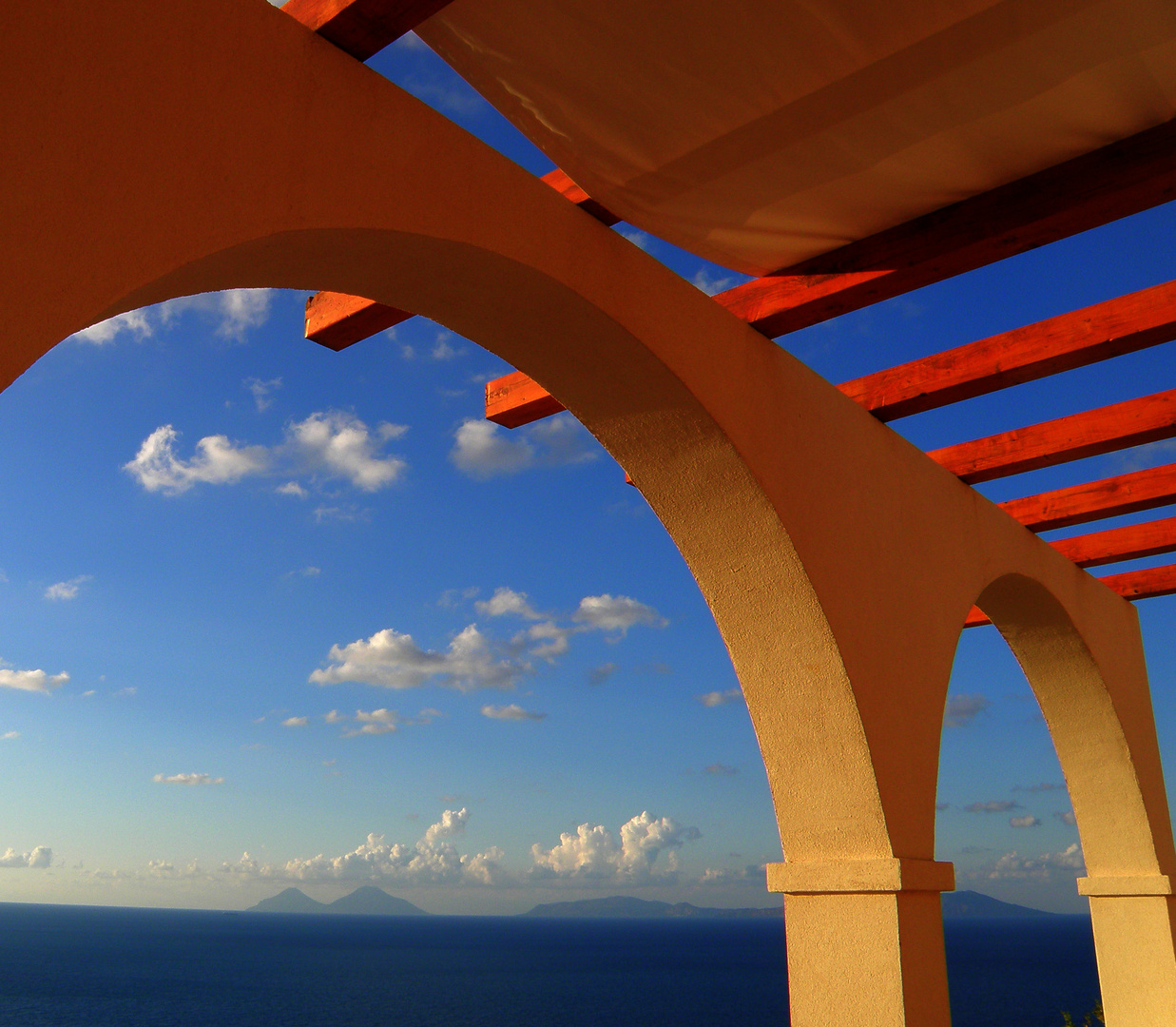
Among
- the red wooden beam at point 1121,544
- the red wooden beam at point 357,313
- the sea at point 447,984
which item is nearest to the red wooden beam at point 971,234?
the red wooden beam at point 357,313

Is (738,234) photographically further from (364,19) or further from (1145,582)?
(1145,582)

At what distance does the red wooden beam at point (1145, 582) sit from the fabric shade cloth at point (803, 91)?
4.90 meters

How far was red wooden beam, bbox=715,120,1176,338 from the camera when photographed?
3.10 metres

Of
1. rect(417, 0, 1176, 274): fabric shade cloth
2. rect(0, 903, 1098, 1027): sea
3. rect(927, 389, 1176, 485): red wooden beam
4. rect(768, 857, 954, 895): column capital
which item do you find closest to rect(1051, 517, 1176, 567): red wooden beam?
rect(927, 389, 1176, 485): red wooden beam

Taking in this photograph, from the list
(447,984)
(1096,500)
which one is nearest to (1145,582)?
(1096,500)

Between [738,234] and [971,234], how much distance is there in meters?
0.85

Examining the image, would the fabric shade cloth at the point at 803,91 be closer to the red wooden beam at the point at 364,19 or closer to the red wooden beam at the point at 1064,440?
the red wooden beam at the point at 364,19

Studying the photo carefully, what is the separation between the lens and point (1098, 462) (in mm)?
6074

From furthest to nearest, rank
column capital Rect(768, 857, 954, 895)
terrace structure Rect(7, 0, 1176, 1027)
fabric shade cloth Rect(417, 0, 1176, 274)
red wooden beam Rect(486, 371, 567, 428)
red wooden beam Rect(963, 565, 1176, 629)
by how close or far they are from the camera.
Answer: red wooden beam Rect(963, 565, 1176, 629), red wooden beam Rect(486, 371, 567, 428), column capital Rect(768, 857, 954, 895), fabric shade cloth Rect(417, 0, 1176, 274), terrace structure Rect(7, 0, 1176, 1027)

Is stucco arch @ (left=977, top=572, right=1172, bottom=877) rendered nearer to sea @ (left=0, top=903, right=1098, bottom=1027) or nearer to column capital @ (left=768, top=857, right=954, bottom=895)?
column capital @ (left=768, top=857, right=954, bottom=895)

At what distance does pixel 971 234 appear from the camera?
11.1 feet

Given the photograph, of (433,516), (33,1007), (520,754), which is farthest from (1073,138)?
(520,754)

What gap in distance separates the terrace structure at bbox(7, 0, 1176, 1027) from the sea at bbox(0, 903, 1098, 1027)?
38927 mm

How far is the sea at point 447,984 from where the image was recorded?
58.8 meters
